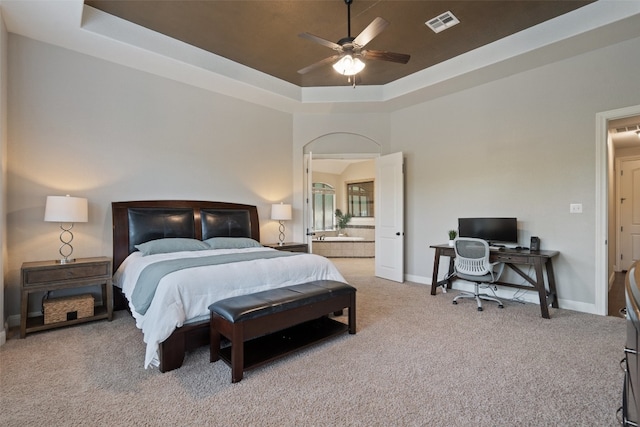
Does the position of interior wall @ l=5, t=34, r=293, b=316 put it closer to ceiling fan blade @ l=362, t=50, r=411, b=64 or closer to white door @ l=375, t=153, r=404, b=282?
white door @ l=375, t=153, r=404, b=282

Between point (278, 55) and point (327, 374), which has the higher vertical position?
point (278, 55)

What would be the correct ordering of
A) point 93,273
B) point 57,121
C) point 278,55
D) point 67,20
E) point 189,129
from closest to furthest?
1. point 67,20
2. point 93,273
3. point 57,121
4. point 278,55
5. point 189,129

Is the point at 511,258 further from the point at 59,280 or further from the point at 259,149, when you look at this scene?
the point at 59,280

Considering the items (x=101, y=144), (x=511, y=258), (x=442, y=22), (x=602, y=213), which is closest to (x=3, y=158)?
(x=101, y=144)

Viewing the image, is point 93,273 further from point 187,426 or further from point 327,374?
point 327,374

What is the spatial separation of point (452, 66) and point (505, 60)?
67 cm

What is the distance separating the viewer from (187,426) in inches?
68.1

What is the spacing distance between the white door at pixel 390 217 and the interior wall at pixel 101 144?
88.8 inches

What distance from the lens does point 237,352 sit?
2184mm

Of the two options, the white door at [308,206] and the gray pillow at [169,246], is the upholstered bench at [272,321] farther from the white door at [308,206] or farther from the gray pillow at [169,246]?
the white door at [308,206]

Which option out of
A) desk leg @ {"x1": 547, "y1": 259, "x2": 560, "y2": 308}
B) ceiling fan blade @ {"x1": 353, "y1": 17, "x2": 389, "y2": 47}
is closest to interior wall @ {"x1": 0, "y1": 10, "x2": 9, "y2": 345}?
ceiling fan blade @ {"x1": 353, "y1": 17, "x2": 389, "y2": 47}

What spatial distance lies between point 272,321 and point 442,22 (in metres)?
3.54

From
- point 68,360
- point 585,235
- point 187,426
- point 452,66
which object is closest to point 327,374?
point 187,426

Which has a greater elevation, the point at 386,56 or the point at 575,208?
the point at 386,56
